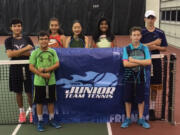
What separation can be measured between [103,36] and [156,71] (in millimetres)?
1125

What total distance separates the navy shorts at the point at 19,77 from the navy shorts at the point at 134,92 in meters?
1.64

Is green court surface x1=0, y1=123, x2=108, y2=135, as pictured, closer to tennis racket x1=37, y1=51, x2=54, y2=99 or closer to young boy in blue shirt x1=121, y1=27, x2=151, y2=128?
young boy in blue shirt x1=121, y1=27, x2=151, y2=128

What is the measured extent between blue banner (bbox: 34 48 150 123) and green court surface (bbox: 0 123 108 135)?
0.63ft

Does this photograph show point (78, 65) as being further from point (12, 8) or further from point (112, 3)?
point (12, 8)

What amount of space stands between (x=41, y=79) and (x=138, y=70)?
4.95 feet

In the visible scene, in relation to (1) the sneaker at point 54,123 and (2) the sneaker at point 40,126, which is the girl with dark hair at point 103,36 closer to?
(1) the sneaker at point 54,123

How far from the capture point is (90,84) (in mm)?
3990

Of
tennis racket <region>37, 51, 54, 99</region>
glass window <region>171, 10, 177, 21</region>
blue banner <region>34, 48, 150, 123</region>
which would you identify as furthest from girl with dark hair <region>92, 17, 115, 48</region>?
glass window <region>171, 10, 177, 21</region>

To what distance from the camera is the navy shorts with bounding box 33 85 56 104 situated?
12.3 feet

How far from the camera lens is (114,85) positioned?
13.1ft

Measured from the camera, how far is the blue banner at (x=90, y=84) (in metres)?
3.94

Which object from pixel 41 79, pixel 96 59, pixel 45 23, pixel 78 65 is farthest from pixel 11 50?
pixel 45 23

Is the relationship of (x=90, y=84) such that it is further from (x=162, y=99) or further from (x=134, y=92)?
(x=162, y=99)

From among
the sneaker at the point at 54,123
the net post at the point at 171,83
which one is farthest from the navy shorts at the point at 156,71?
the sneaker at the point at 54,123
